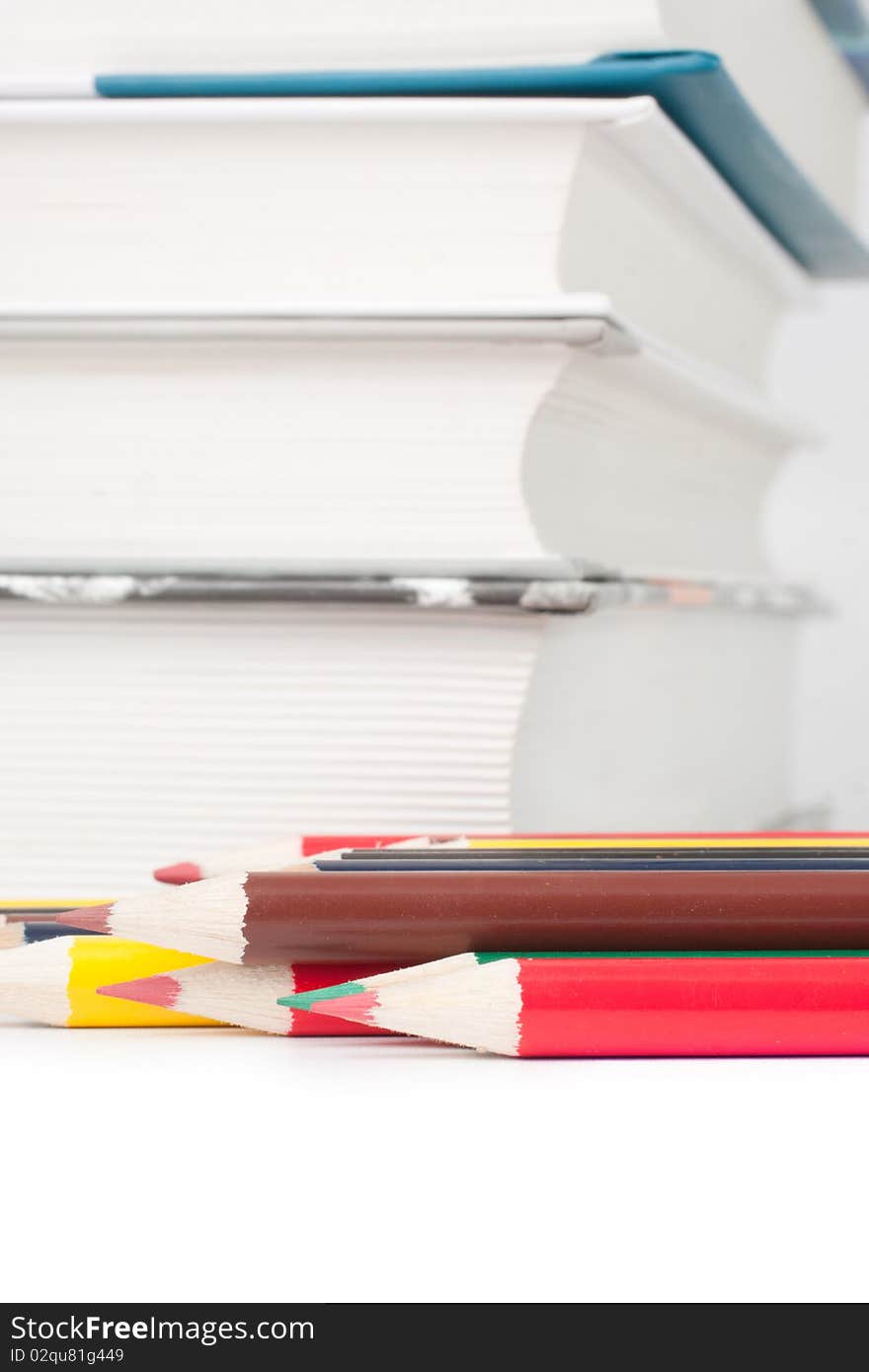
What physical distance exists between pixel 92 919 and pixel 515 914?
73mm

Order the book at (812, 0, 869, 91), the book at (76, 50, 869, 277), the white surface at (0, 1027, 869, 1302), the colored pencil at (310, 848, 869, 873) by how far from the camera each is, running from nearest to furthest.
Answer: the white surface at (0, 1027, 869, 1302) < the colored pencil at (310, 848, 869, 873) < the book at (76, 50, 869, 277) < the book at (812, 0, 869, 91)

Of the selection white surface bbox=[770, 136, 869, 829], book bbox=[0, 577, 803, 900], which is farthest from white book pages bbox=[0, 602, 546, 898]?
white surface bbox=[770, 136, 869, 829]

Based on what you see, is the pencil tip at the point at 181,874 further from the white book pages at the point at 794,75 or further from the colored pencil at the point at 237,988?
the white book pages at the point at 794,75

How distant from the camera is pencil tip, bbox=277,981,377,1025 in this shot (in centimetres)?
24

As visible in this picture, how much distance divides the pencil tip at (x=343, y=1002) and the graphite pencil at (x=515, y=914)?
0.04 ft

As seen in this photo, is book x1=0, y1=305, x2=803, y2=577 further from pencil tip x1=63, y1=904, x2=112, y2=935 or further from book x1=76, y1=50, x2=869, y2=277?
pencil tip x1=63, y1=904, x2=112, y2=935

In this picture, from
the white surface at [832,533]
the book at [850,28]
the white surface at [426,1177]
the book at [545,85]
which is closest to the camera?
the white surface at [426,1177]

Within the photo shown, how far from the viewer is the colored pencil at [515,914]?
0.84 feet

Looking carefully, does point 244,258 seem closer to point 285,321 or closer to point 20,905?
point 285,321

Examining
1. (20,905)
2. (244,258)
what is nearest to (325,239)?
(244,258)

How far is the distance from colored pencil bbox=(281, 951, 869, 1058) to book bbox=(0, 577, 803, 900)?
19cm

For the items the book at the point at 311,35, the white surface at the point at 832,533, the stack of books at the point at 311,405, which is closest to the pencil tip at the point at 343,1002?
the stack of books at the point at 311,405

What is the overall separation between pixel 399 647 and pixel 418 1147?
0.81 feet
